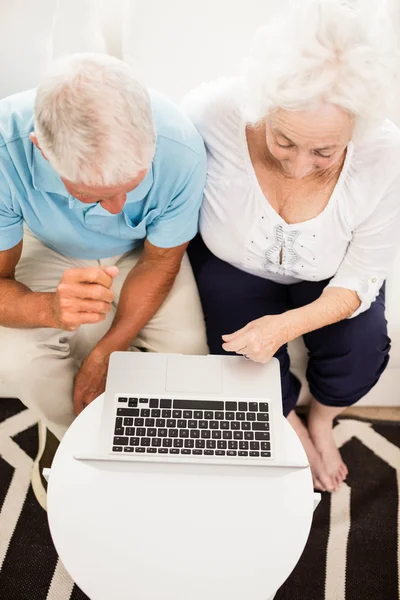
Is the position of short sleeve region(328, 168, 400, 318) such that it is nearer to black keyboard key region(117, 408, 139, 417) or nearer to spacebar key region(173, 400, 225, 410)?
spacebar key region(173, 400, 225, 410)

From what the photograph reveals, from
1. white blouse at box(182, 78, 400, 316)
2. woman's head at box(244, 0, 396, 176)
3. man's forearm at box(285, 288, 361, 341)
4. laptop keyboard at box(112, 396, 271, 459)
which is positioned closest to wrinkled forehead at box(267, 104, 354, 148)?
woman's head at box(244, 0, 396, 176)

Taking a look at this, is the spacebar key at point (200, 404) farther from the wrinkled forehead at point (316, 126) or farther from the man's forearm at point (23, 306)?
the wrinkled forehead at point (316, 126)

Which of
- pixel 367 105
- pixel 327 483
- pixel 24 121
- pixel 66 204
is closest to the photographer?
pixel 367 105

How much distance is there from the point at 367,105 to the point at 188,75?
56 cm

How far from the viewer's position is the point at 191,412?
107 cm

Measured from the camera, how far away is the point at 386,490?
4.99 ft

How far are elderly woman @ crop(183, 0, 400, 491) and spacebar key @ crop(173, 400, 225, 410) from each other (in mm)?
114

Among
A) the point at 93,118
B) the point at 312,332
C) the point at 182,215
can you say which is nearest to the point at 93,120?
the point at 93,118

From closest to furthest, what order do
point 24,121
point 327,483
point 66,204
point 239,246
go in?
point 24,121
point 66,204
point 239,246
point 327,483

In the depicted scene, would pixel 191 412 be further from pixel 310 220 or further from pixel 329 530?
pixel 329 530

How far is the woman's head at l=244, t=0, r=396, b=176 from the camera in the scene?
900mm

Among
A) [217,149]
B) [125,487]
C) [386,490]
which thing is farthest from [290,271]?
[386,490]

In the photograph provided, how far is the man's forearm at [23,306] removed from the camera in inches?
45.4

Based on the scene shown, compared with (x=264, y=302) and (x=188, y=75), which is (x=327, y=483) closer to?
(x=264, y=302)
